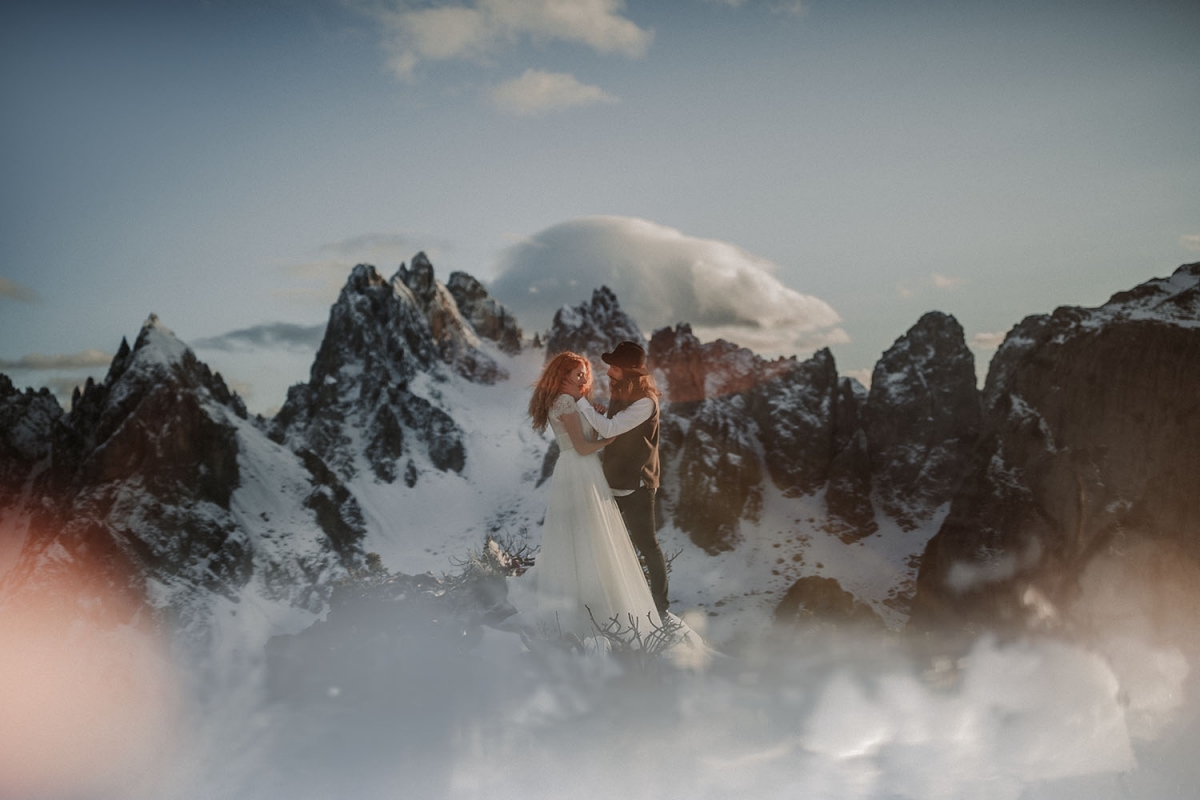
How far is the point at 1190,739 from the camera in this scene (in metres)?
45.2

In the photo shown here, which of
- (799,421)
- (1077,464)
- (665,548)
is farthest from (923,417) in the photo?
(1077,464)

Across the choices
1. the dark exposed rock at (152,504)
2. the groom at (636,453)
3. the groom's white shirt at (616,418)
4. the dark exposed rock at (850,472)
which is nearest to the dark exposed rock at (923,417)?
the dark exposed rock at (850,472)

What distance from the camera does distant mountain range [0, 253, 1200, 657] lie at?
66500mm

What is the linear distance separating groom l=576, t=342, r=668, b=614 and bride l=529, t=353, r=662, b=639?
0.27m

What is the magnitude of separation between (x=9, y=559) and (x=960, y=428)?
146859mm

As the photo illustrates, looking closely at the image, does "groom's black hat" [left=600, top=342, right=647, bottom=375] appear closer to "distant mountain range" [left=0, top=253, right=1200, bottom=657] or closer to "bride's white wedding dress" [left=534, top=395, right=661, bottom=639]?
"bride's white wedding dress" [left=534, top=395, right=661, bottom=639]

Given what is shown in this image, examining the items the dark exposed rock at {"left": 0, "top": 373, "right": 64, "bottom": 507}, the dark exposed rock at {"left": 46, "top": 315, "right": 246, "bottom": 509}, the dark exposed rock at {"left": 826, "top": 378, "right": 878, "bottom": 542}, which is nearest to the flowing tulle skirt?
the dark exposed rock at {"left": 826, "top": 378, "right": 878, "bottom": 542}

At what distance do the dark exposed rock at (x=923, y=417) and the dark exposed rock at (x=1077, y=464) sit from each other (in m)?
48.4

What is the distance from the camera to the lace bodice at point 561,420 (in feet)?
28.9

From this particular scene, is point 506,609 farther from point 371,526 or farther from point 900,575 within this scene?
point 371,526

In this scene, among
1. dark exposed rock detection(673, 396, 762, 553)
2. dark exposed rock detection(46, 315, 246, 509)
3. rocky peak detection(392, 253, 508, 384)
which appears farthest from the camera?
rocky peak detection(392, 253, 508, 384)

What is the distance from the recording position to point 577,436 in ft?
29.0

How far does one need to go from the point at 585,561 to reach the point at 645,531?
99 cm

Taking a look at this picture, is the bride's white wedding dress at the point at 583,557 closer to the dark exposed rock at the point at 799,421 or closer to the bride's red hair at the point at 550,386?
the bride's red hair at the point at 550,386
